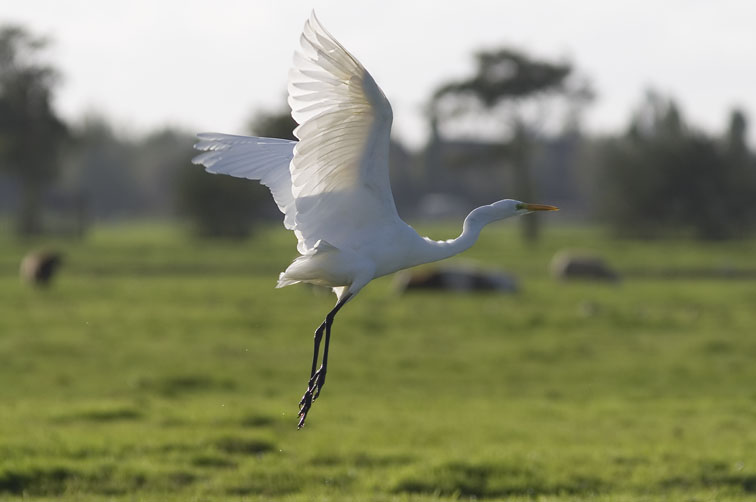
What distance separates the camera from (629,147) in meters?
61.7

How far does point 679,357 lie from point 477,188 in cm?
9877

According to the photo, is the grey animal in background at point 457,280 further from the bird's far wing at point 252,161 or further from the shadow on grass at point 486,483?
the bird's far wing at point 252,161

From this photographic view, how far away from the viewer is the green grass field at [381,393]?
8.98 metres

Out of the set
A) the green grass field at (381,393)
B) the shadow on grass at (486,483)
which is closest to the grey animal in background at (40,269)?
the green grass field at (381,393)

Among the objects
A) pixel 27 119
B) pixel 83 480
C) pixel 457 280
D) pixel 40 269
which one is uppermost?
pixel 27 119

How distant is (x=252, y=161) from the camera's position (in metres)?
7.86

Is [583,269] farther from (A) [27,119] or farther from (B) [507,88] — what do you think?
(A) [27,119]

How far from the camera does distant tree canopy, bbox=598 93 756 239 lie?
56219 millimetres

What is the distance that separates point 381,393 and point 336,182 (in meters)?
8.33

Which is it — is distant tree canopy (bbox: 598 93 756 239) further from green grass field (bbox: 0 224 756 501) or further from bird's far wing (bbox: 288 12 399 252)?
bird's far wing (bbox: 288 12 399 252)

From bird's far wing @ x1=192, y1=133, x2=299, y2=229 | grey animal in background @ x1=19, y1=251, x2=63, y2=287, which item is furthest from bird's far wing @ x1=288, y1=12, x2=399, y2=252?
grey animal in background @ x1=19, y1=251, x2=63, y2=287

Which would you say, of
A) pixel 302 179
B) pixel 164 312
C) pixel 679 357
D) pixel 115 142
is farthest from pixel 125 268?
pixel 115 142

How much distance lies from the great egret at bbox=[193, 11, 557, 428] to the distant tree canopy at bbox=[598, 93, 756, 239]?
50.4 m

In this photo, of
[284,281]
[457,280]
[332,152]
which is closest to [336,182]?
[332,152]
